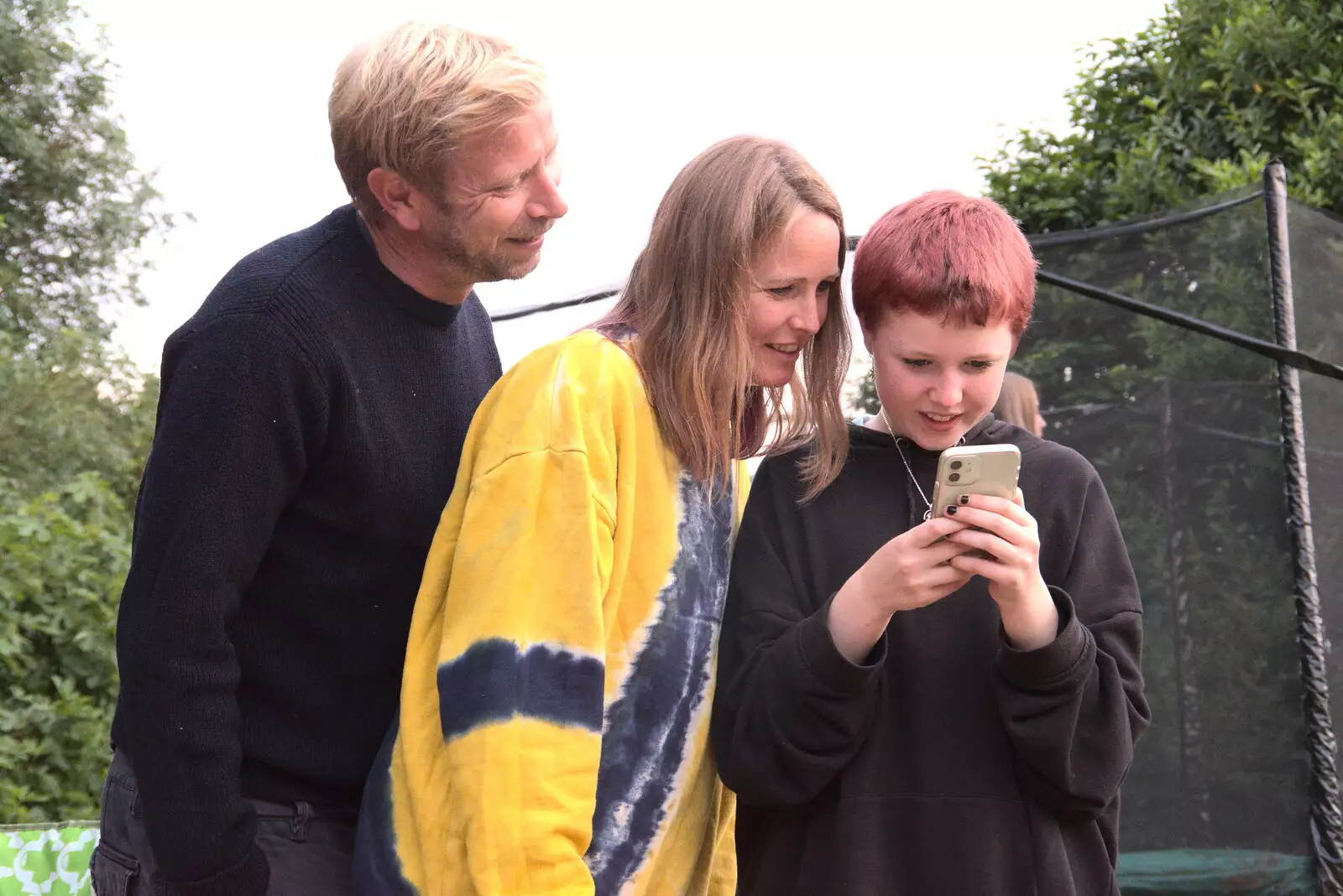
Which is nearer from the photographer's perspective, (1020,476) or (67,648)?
(1020,476)

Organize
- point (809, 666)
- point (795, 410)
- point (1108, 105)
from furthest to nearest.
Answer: point (1108, 105) < point (795, 410) < point (809, 666)

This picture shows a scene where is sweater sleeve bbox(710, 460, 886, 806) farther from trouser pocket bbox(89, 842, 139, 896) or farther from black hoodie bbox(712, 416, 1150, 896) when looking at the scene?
trouser pocket bbox(89, 842, 139, 896)

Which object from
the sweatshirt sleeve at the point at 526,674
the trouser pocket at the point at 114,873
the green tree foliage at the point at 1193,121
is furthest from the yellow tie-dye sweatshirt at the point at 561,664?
the green tree foliage at the point at 1193,121

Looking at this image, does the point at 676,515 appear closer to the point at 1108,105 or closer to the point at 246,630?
the point at 246,630

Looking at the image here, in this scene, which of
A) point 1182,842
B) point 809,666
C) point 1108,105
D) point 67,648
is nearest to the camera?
point 809,666

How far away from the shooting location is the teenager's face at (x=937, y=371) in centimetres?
165

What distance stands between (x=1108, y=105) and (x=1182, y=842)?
8.79 feet

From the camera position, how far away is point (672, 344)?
1680 mm

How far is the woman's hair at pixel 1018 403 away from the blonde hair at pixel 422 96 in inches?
99.3

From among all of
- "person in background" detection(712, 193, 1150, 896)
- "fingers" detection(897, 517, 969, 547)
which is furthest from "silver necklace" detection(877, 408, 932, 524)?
"fingers" detection(897, 517, 969, 547)

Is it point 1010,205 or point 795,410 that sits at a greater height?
point 1010,205

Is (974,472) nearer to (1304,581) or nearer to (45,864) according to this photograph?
(45,864)

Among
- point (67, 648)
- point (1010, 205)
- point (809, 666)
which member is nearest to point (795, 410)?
point (809, 666)

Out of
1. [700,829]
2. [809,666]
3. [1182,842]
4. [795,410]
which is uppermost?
[795,410]
